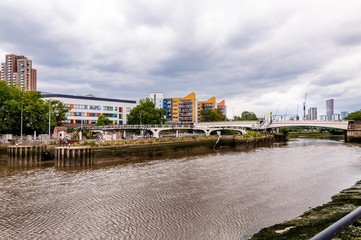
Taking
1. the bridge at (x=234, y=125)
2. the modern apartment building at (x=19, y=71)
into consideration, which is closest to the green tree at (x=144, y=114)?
the bridge at (x=234, y=125)

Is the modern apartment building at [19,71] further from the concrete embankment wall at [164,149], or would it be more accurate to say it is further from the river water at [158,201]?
the river water at [158,201]

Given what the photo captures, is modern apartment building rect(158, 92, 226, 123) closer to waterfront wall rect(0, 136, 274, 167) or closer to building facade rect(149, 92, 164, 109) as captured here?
building facade rect(149, 92, 164, 109)

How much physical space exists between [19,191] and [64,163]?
1286 cm

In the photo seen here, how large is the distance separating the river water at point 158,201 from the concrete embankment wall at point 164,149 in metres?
8.54

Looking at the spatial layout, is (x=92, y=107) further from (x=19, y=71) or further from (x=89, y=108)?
(x=19, y=71)

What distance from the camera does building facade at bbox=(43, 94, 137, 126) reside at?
326 ft

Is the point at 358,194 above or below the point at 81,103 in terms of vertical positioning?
below

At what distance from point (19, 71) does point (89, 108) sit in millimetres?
108985

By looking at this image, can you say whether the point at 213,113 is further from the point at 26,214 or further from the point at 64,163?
the point at 26,214

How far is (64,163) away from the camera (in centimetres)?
3338

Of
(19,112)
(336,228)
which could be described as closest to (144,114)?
(19,112)

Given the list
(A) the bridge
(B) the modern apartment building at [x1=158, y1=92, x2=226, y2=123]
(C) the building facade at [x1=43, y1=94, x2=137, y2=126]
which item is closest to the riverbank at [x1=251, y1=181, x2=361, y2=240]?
(A) the bridge

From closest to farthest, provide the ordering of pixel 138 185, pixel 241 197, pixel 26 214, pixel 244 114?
pixel 26 214, pixel 241 197, pixel 138 185, pixel 244 114

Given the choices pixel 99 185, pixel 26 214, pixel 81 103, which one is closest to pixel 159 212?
pixel 26 214
